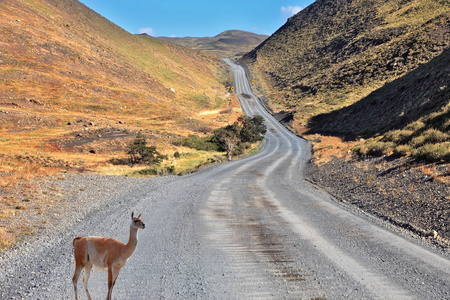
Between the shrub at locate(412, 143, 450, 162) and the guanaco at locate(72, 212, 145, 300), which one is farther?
the shrub at locate(412, 143, 450, 162)

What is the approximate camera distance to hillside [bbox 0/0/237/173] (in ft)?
127

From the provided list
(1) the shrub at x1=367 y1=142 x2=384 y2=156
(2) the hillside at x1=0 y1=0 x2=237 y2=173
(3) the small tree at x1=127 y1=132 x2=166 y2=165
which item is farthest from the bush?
(1) the shrub at x1=367 y1=142 x2=384 y2=156

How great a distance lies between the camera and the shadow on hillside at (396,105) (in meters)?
35.3

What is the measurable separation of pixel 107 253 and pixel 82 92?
228 ft

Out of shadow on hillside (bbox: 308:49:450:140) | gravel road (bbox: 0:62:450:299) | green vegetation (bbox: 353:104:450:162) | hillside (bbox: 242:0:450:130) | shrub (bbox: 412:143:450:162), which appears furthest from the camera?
hillside (bbox: 242:0:450:130)

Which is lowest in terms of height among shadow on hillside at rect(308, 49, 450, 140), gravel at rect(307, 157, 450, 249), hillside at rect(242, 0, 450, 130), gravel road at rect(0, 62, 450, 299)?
gravel road at rect(0, 62, 450, 299)

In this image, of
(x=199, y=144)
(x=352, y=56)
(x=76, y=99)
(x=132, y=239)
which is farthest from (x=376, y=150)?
(x=352, y=56)

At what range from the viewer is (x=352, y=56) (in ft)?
301

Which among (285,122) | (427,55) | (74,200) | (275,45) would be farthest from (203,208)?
(275,45)

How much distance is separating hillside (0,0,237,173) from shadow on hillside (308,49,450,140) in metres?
28.2

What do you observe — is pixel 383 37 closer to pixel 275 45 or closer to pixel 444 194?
pixel 275 45

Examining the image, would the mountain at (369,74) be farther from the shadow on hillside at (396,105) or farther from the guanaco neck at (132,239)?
the guanaco neck at (132,239)

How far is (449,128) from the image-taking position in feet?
58.9

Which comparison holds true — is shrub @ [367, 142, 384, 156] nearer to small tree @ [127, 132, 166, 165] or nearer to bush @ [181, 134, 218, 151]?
small tree @ [127, 132, 166, 165]
